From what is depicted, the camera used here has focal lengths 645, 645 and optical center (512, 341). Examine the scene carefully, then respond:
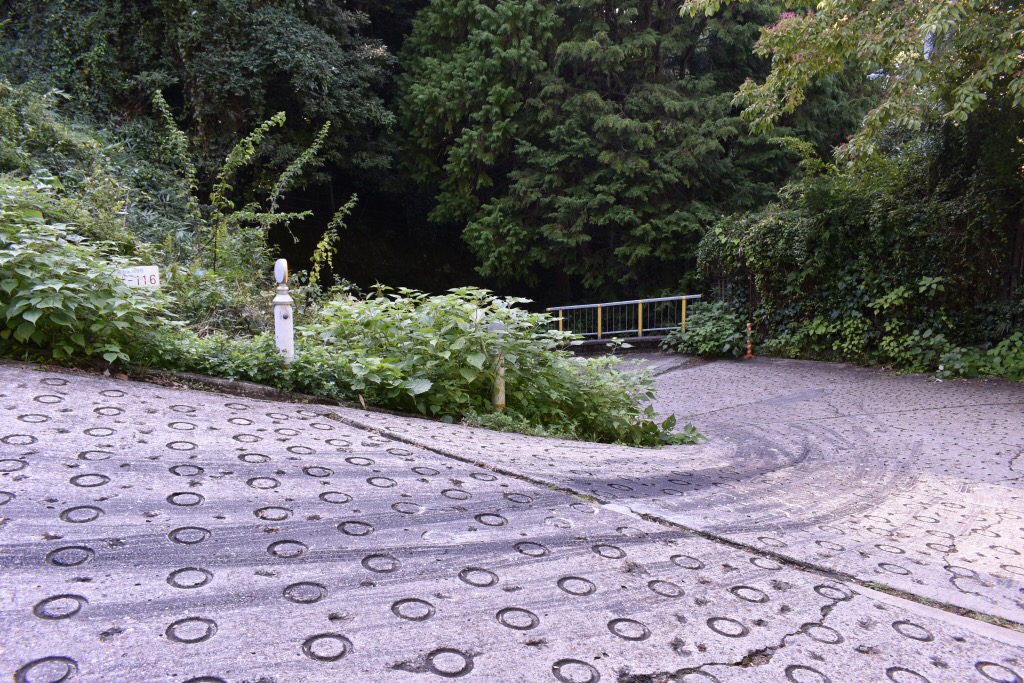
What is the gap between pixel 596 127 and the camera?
59.1ft

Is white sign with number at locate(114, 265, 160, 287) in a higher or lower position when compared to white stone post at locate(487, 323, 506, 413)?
higher

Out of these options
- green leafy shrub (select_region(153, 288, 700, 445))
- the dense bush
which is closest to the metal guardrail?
the dense bush

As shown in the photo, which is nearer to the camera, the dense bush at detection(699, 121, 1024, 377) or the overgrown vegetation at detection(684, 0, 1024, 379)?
the overgrown vegetation at detection(684, 0, 1024, 379)

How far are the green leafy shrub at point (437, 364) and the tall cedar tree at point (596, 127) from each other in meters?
12.7

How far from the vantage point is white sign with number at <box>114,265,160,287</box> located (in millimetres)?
4410

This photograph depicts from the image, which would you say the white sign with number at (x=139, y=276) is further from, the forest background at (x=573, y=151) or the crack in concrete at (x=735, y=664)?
the crack in concrete at (x=735, y=664)

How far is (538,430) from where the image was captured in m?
5.10

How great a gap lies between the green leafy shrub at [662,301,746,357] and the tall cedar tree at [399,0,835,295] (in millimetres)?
2694

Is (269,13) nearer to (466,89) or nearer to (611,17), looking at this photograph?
(466,89)

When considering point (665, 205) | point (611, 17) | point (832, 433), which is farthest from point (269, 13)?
point (832, 433)

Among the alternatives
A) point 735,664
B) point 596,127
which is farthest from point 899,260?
point 735,664

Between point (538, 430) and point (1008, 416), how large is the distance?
19.9ft

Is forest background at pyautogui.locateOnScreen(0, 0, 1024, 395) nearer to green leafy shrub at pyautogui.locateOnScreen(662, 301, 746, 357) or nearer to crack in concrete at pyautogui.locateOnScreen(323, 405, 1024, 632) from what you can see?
green leafy shrub at pyautogui.locateOnScreen(662, 301, 746, 357)

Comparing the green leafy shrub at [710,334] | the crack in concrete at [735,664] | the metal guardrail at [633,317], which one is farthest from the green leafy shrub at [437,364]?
the metal guardrail at [633,317]
